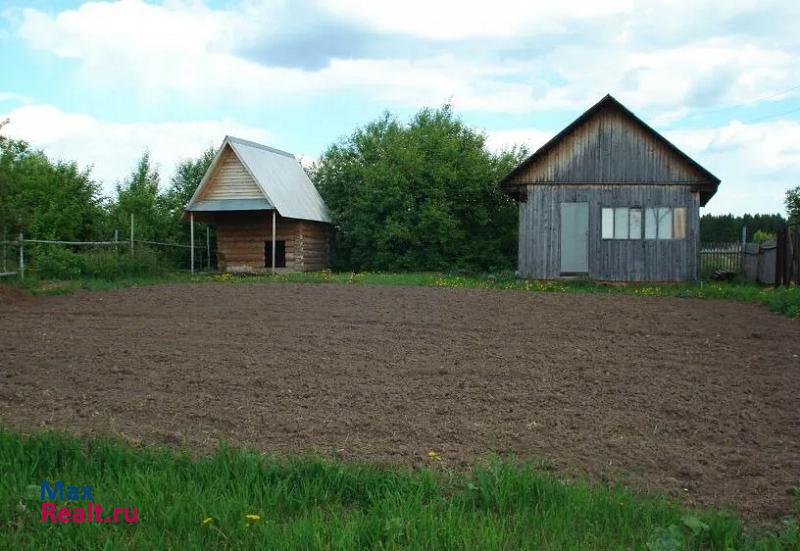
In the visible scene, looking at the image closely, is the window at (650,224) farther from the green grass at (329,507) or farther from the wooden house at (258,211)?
the green grass at (329,507)

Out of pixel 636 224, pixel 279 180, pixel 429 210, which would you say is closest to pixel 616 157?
pixel 636 224

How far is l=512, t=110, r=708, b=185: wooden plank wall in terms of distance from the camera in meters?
21.6

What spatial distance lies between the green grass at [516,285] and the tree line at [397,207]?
4.67m

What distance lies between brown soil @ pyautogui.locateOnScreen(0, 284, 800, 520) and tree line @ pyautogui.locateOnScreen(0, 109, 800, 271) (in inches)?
629

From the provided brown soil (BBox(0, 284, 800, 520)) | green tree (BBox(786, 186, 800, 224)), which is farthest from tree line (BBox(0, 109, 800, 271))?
brown soil (BBox(0, 284, 800, 520))

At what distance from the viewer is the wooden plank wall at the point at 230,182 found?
90.5 ft

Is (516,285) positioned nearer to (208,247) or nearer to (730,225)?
(208,247)

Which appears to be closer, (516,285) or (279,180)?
(516,285)

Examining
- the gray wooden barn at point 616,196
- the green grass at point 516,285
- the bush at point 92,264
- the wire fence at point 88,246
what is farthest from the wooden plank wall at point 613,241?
the wire fence at point 88,246

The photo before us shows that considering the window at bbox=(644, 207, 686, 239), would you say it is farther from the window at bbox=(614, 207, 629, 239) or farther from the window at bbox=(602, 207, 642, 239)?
the window at bbox=(614, 207, 629, 239)

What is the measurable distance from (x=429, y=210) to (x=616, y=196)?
29.9 ft

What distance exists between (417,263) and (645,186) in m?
10.8

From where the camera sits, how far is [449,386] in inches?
310

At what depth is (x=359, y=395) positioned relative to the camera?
7.41 m
